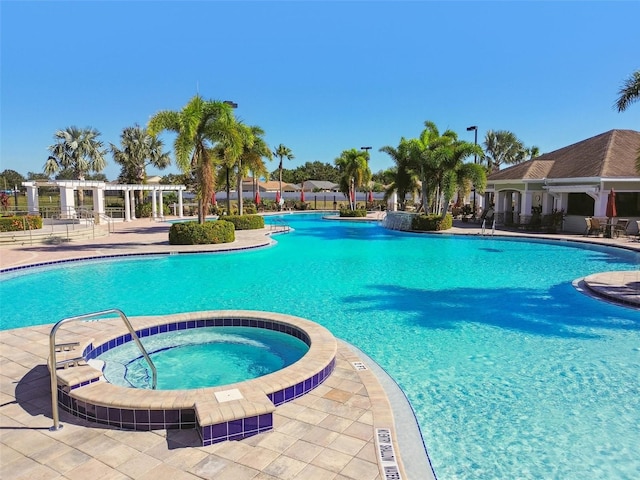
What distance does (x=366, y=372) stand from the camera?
5891 mm

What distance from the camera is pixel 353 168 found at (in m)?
40.9

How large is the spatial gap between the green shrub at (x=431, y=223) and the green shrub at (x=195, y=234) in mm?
12736

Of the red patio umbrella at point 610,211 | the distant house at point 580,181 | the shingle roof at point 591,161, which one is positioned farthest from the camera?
the shingle roof at point 591,161

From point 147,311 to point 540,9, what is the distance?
15.2 metres

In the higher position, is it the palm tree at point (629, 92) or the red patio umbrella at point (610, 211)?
the palm tree at point (629, 92)

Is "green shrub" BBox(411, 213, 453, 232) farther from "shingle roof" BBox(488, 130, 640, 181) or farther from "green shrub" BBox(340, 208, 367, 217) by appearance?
"green shrub" BBox(340, 208, 367, 217)

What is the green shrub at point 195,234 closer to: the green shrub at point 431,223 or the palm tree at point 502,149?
the green shrub at point 431,223

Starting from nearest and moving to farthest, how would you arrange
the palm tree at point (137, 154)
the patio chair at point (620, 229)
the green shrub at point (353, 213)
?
the patio chair at point (620, 229)
the palm tree at point (137, 154)
the green shrub at point (353, 213)

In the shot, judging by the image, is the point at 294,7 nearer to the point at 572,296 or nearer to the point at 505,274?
the point at 505,274

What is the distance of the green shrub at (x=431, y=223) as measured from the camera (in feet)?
84.3

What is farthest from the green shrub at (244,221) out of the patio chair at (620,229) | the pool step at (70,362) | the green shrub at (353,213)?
the pool step at (70,362)

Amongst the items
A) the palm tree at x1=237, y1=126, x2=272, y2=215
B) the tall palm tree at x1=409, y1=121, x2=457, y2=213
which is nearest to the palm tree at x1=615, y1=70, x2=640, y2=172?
the tall palm tree at x1=409, y1=121, x2=457, y2=213

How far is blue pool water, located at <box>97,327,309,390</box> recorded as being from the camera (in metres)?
6.20

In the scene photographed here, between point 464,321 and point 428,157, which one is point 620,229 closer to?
point 428,157
